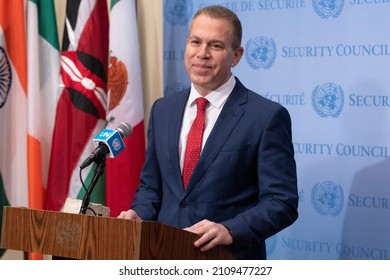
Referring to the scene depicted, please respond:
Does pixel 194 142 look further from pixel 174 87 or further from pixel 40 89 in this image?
pixel 40 89

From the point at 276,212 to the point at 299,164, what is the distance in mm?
1438

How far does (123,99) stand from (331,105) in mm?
1454

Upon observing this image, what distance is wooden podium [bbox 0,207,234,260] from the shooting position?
223 centimetres

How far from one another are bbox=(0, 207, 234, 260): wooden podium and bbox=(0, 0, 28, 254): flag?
2.30m

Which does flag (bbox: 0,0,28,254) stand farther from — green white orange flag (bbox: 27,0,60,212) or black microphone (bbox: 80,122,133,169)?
black microphone (bbox: 80,122,133,169)

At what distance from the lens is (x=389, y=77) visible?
12.5 ft

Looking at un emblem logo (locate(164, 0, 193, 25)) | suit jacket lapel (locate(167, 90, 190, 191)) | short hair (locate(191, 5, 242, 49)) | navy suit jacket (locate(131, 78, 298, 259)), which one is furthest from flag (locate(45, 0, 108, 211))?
short hair (locate(191, 5, 242, 49))

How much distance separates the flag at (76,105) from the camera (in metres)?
4.70

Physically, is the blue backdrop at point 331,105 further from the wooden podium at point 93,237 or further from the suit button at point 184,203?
the wooden podium at point 93,237

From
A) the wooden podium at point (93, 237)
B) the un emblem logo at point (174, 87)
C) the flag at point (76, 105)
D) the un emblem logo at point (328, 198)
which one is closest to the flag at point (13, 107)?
the flag at point (76, 105)

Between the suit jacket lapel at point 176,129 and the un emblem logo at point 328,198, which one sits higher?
the suit jacket lapel at point 176,129

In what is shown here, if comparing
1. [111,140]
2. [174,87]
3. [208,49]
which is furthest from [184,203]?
[174,87]

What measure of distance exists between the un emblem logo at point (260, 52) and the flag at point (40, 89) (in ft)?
4.56

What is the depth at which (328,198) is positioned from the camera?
161 inches
